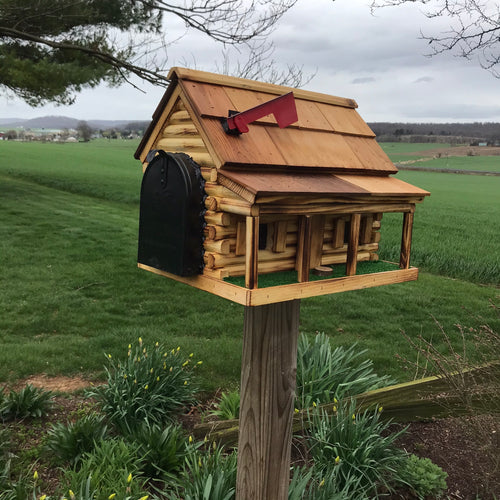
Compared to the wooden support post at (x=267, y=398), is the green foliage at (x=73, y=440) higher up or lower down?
lower down

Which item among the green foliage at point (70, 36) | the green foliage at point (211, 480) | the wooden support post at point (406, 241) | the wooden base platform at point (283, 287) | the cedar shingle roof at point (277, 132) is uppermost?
the green foliage at point (70, 36)

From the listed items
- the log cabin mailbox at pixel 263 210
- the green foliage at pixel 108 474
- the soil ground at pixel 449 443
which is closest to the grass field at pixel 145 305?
the soil ground at pixel 449 443

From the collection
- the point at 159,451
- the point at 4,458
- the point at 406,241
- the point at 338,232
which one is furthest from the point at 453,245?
the point at 4,458

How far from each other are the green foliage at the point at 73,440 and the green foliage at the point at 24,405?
54 cm

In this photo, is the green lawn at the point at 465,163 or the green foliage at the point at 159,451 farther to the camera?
the green lawn at the point at 465,163

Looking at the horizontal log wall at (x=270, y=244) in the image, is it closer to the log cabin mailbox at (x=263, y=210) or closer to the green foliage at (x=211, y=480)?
the log cabin mailbox at (x=263, y=210)

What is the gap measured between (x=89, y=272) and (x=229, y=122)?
694 centimetres

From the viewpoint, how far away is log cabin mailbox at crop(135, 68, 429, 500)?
1.97 m

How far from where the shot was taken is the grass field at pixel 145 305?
5227mm

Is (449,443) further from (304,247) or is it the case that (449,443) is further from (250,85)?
(250,85)

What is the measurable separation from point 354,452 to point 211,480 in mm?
1008

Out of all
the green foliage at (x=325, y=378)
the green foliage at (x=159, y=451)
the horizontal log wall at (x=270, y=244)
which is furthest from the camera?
the green foliage at (x=325, y=378)

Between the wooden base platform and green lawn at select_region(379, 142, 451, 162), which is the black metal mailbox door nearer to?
the wooden base platform

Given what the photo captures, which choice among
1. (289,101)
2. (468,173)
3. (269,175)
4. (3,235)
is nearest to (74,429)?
(269,175)
